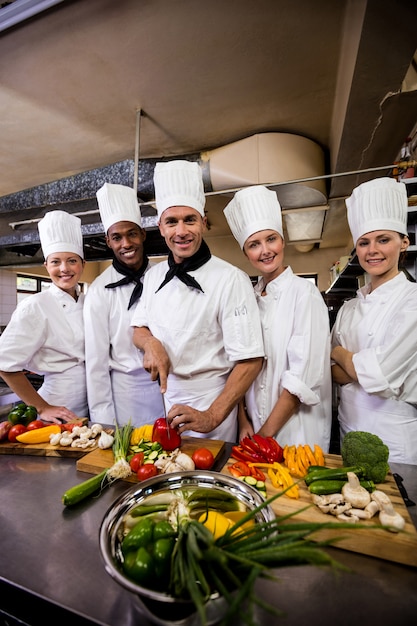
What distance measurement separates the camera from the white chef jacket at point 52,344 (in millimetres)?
1778

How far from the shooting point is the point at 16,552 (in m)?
0.79

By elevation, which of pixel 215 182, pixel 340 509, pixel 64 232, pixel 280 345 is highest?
pixel 215 182

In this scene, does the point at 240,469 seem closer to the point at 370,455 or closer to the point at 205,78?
the point at 370,455

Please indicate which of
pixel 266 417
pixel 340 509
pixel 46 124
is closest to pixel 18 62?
pixel 46 124

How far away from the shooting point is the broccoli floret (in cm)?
93

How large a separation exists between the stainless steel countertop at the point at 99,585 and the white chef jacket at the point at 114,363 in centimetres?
101

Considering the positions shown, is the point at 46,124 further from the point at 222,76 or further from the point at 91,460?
the point at 91,460

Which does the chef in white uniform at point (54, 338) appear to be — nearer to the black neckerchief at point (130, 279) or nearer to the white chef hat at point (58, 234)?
the white chef hat at point (58, 234)

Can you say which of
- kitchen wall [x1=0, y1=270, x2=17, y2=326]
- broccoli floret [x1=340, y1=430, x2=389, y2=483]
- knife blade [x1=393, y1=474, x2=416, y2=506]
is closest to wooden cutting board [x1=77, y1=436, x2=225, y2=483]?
broccoli floret [x1=340, y1=430, x2=389, y2=483]

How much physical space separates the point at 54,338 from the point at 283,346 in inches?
51.3

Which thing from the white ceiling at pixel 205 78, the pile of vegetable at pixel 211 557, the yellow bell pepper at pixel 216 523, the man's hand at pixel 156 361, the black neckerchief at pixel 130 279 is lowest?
the yellow bell pepper at pixel 216 523

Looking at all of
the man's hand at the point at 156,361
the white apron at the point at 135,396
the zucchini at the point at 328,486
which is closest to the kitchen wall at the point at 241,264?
the white apron at the point at 135,396

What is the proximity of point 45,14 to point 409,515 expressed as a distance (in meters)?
2.92

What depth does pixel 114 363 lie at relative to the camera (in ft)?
6.70
